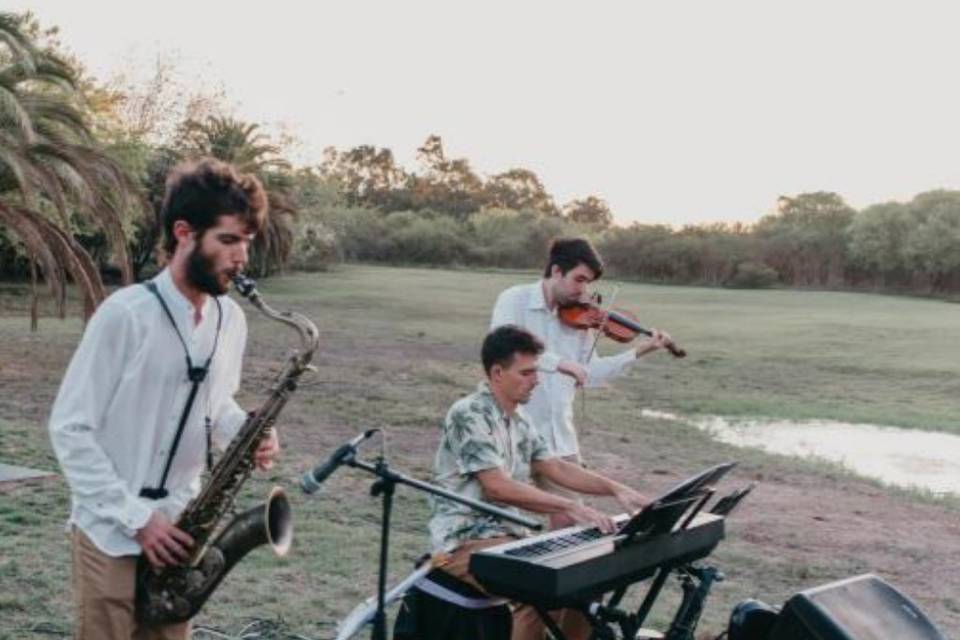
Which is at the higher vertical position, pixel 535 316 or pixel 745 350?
pixel 535 316

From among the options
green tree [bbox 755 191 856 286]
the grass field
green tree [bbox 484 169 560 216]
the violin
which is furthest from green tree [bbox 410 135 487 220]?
the violin

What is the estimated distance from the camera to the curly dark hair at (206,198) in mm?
3611

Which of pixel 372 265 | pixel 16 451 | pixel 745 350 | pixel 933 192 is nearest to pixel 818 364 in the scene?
pixel 745 350

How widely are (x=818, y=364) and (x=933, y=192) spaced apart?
4769 cm

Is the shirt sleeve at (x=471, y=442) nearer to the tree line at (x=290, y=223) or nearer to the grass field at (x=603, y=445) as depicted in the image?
the grass field at (x=603, y=445)

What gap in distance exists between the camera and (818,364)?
2794 cm

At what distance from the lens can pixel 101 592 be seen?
3596 mm

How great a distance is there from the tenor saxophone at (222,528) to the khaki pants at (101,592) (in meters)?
0.07

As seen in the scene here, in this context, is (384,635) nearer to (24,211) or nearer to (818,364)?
(24,211)

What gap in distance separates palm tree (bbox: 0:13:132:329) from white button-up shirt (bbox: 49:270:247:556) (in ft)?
40.6

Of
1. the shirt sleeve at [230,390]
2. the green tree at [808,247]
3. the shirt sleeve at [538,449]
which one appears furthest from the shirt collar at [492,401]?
the green tree at [808,247]

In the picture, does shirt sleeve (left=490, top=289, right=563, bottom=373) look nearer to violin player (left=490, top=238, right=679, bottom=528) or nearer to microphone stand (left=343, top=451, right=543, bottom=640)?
violin player (left=490, top=238, right=679, bottom=528)

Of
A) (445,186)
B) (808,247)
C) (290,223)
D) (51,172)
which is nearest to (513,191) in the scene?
(445,186)

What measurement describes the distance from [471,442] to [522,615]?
2.51ft
